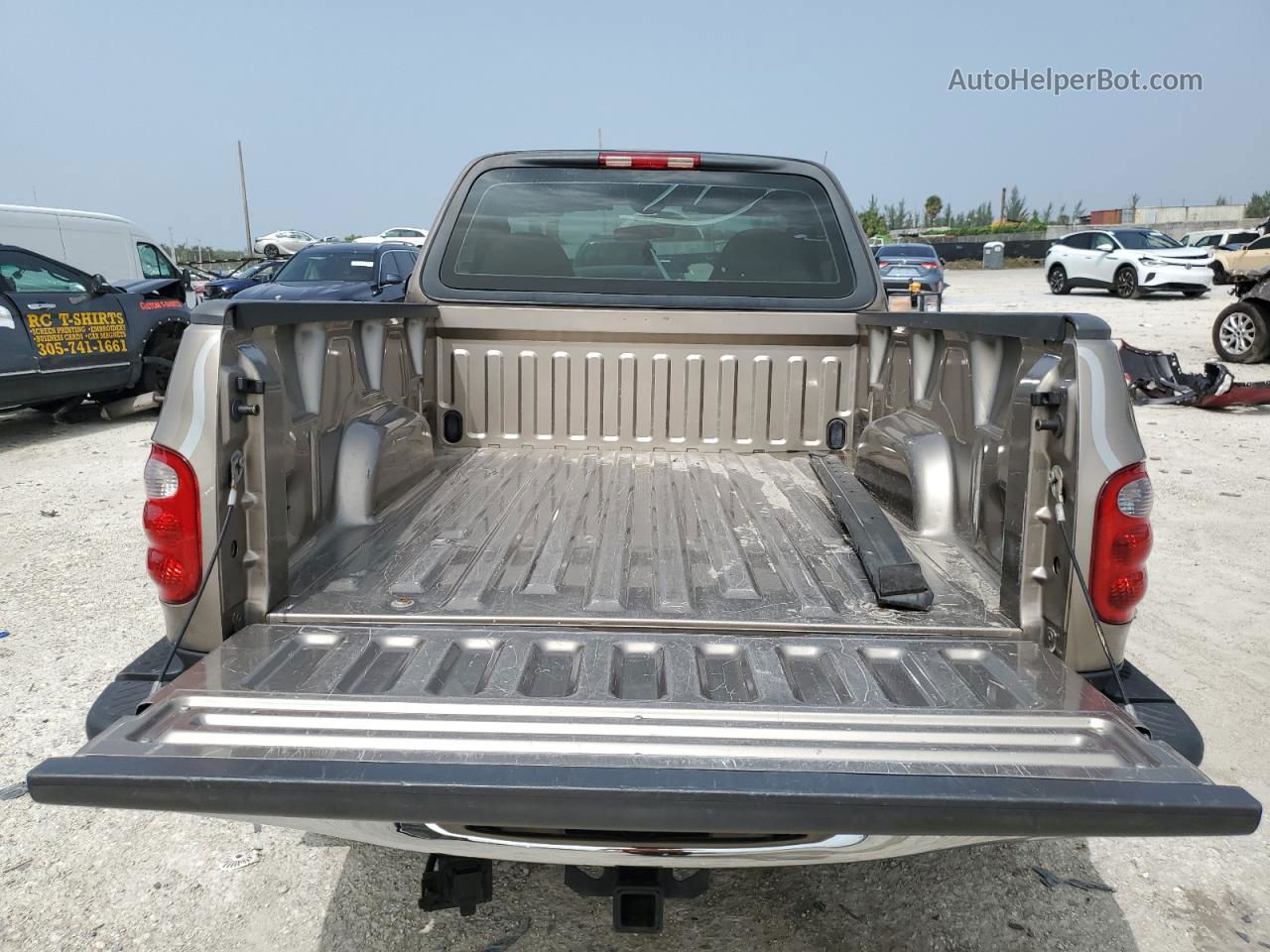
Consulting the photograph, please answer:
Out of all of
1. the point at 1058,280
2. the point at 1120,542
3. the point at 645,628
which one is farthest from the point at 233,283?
the point at 1058,280

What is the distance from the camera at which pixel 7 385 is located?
316 inches

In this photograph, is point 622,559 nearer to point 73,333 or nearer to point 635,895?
point 635,895

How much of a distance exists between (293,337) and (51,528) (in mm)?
4656

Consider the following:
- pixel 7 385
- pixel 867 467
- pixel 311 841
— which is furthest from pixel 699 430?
pixel 7 385

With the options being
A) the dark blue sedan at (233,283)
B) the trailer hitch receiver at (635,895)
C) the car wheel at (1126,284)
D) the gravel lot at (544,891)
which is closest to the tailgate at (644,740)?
the trailer hitch receiver at (635,895)

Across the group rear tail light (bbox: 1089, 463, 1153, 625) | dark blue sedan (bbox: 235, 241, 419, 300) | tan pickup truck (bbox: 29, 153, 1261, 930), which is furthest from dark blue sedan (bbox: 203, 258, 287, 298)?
rear tail light (bbox: 1089, 463, 1153, 625)

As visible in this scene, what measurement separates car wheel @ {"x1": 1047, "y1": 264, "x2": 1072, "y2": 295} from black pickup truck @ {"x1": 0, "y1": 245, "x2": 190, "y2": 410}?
21.2 m

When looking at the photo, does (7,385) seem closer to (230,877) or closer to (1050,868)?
(230,877)

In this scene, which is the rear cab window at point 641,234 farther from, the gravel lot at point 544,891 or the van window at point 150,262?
the van window at point 150,262

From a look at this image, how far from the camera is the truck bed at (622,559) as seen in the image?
2.18m

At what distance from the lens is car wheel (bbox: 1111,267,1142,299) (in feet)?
71.5

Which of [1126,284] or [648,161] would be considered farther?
[1126,284]

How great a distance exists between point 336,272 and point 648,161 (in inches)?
386

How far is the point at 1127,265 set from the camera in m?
21.8
